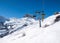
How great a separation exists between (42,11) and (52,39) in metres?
15.4

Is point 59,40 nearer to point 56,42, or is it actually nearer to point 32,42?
point 56,42

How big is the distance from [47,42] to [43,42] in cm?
59

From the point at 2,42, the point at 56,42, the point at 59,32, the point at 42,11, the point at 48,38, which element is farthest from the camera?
the point at 42,11

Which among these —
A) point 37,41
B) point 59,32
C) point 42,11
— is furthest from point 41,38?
point 42,11

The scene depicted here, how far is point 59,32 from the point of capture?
1739cm

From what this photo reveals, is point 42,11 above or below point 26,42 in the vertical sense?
above

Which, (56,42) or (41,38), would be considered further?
(41,38)

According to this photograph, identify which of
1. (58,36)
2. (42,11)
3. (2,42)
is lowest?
(2,42)

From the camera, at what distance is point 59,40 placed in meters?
15.0

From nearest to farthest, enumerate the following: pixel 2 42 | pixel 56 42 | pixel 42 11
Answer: pixel 56 42 < pixel 2 42 < pixel 42 11

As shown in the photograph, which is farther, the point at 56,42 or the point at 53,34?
the point at 53,34

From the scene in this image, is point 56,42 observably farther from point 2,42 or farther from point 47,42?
point 2,42

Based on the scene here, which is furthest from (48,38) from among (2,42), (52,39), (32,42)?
(2,42)

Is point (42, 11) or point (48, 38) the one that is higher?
point (42, 11)
